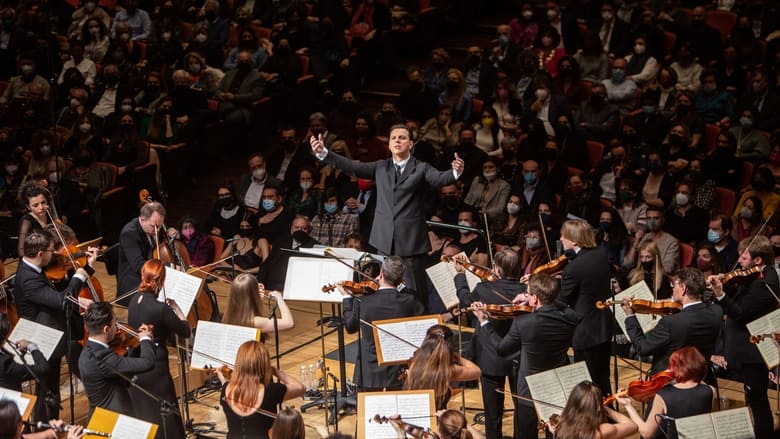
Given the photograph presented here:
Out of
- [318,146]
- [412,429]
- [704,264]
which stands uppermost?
[318,146]

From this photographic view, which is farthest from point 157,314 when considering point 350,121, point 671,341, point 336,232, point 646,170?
point 350,121

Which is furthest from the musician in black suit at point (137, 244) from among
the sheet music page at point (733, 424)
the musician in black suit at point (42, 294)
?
the sheet music page at point (733, 424)

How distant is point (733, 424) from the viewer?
5070mm

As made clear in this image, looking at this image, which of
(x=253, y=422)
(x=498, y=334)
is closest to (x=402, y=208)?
(x=498, y=334)

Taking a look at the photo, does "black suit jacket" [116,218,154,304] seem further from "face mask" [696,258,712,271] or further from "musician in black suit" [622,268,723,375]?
"face mask" [696,258,712,271]

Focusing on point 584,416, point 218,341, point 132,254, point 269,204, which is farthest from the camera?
point 269,204

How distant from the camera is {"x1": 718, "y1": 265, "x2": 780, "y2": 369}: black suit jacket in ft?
20.8

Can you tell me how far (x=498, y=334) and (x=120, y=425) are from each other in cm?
227

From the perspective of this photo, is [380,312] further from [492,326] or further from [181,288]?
[181,288]

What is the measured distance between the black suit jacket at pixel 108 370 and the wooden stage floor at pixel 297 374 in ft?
4.52

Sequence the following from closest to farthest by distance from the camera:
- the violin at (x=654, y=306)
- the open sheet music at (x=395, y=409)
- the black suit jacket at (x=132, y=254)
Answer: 1. the open sheet music at (x=395, y=409)
2. the violin at (x=654, y=306)
3. the black suit jacket at (x=132, y=254)

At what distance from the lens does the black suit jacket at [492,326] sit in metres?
6.10

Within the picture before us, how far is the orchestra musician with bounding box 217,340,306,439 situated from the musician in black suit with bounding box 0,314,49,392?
1142mm

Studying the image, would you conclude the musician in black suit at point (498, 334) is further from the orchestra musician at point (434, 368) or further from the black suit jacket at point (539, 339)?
the orchestra musician at point (434, 368)
